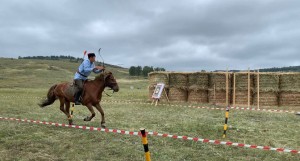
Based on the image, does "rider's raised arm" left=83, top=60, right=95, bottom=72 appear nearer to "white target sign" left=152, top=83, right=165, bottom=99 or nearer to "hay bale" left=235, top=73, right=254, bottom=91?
"white target sign" left=152, top=83, right=165, bottom=99

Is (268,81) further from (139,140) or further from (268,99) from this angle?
(139,140)

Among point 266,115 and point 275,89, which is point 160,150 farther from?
point 275,89

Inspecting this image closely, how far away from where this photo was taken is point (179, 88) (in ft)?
80.3

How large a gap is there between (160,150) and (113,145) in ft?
4.56

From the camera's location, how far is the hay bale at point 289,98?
70.8 feet

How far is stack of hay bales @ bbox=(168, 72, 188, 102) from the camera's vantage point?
24484 mm

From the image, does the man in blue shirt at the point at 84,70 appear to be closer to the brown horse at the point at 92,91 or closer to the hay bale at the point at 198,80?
the brown horse at the point at 92,91

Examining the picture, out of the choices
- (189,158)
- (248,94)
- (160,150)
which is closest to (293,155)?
(189,158)

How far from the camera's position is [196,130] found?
1201 cm

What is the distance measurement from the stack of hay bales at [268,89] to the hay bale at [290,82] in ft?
1.18

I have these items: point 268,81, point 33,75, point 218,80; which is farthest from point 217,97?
point 33,75

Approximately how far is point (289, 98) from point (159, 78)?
9.05 metres

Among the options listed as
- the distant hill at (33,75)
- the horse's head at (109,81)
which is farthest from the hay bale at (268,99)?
the distant hill at (33,75)

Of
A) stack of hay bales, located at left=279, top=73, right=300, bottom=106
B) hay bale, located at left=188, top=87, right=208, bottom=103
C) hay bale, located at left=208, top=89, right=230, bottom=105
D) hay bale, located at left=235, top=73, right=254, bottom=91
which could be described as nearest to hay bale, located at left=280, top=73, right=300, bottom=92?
stack of hay bales, located at left=279, top=73, right=300, bottom=106
